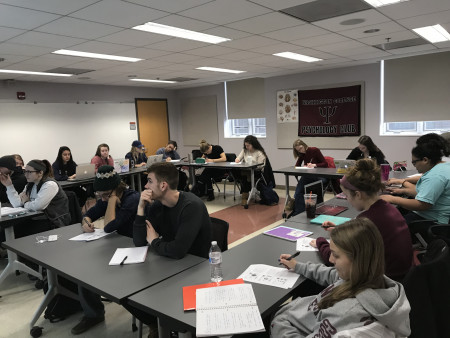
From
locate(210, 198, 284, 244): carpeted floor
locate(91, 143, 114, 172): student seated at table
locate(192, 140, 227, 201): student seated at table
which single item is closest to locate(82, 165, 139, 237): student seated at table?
locate(210, 198, 284, 244): carpeted floor

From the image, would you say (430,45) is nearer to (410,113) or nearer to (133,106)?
(410,113)

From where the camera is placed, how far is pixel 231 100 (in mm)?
8766

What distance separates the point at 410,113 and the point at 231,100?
4069mm

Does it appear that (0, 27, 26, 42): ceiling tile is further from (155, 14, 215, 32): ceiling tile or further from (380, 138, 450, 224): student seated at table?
(380, 138, 450, 224): student seated at table

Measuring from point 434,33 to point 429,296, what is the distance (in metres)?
4.15

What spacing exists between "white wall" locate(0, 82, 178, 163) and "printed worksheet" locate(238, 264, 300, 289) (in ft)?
21.6

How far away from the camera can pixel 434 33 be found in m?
4.49

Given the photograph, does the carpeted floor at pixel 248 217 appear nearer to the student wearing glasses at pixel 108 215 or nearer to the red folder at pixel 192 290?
the student wearing glasses at pixel 108 215

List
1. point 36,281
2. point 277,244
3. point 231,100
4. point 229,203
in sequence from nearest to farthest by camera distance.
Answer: point 277,244 < point 36,281 < point 229,203 < point 231,100

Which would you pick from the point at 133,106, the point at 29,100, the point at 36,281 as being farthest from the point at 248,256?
the point at 133,106

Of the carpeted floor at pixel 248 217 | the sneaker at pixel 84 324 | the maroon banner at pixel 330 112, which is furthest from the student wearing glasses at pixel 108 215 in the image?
the maroon banner at pixel 330 112

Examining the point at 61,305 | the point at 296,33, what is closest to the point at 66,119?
the point at 296,33

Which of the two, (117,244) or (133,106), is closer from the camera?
(117,244)

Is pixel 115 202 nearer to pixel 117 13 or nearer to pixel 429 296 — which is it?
pixel 117 13
